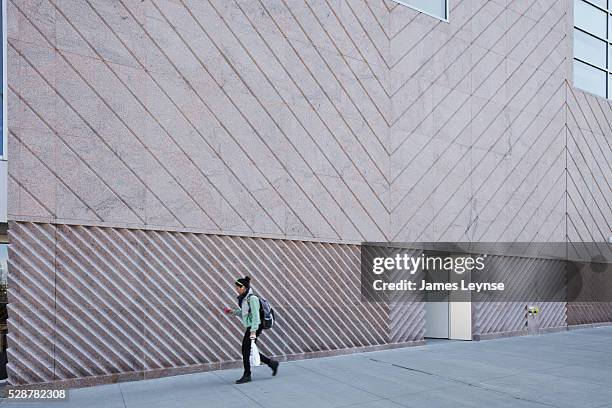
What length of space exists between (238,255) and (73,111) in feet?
12.3

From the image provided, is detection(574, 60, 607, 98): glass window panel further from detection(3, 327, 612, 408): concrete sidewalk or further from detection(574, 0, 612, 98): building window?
detection(3, 327, 612, 408): concrete sidewalk

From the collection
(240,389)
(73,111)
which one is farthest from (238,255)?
(73,111)

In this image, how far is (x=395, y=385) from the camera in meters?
8.25

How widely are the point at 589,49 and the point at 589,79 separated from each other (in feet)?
3.31

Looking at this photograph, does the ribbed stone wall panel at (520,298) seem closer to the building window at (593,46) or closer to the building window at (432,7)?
the building window at (593,46)

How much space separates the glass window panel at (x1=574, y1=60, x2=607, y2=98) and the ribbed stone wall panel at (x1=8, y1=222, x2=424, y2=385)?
1125cm

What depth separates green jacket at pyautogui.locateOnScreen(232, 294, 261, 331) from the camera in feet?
27.2

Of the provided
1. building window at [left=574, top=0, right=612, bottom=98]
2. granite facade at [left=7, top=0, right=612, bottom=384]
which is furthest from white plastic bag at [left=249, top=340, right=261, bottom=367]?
building window at [left=574, top=0, right=612, bottom=98]

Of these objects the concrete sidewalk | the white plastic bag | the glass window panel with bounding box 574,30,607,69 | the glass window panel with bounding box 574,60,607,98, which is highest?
the glass window panel with bounding box 574,30,607,69

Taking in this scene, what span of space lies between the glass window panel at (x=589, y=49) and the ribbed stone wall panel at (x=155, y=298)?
38.5 feet

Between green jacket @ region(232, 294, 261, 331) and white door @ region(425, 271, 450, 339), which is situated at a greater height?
green jacket @ region(232, 294, 261, 331)

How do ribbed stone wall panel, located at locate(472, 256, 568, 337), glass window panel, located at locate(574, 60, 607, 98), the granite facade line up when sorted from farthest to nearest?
glass window panel, located at locate(574, 60, 607, 98), ribbed stone wall panel, located at locate(472, 256, 568, 337), the granite facade

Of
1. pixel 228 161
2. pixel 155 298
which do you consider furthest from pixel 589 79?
pixel 155 298

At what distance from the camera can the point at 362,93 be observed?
11875mm
